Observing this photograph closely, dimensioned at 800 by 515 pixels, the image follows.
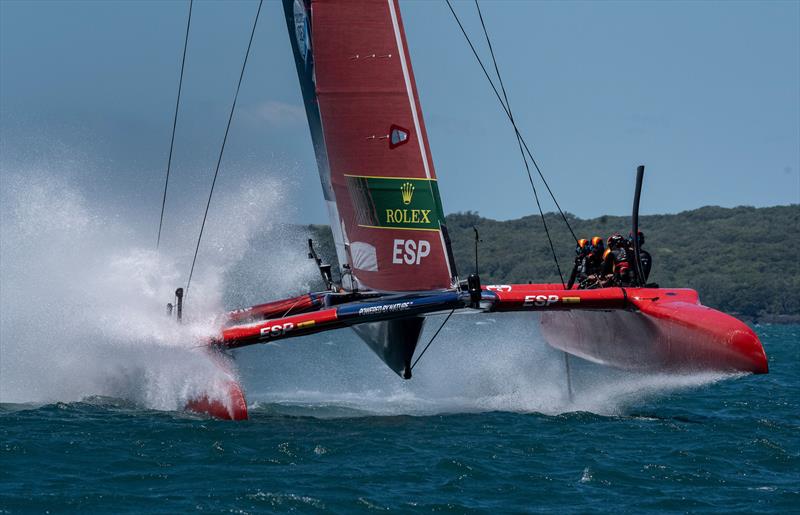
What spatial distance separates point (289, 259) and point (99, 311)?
381 cm

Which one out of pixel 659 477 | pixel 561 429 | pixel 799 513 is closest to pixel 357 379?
pixel 561 429

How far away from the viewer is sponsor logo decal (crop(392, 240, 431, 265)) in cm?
1220

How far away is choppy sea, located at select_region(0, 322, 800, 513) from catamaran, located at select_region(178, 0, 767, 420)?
504 mm

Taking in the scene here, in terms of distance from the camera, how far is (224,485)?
26.9 feet

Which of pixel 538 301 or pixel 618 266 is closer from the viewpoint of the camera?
pixel 538 301

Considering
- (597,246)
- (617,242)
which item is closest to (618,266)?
Result: (617,242)

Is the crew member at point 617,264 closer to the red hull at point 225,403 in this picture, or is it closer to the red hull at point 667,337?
the red hull at point 667,337

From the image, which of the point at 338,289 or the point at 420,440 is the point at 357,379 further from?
the point at 420,440

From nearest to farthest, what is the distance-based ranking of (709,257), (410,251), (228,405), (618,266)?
1. (228,405)
2. (410,251)
3. (618,266)
4. (709,257)

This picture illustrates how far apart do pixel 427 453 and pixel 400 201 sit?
3.37m

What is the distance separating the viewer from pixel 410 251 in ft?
40.2

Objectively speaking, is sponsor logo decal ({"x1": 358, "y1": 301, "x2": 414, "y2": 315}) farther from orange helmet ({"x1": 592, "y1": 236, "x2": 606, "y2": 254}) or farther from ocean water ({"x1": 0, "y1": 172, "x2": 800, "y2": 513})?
orange helmet ({"x1": 592, "y1": 236, "x2": 606, "y2": 254})

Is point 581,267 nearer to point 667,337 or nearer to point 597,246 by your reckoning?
point 597,246

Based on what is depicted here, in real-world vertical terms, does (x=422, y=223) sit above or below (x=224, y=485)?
above
